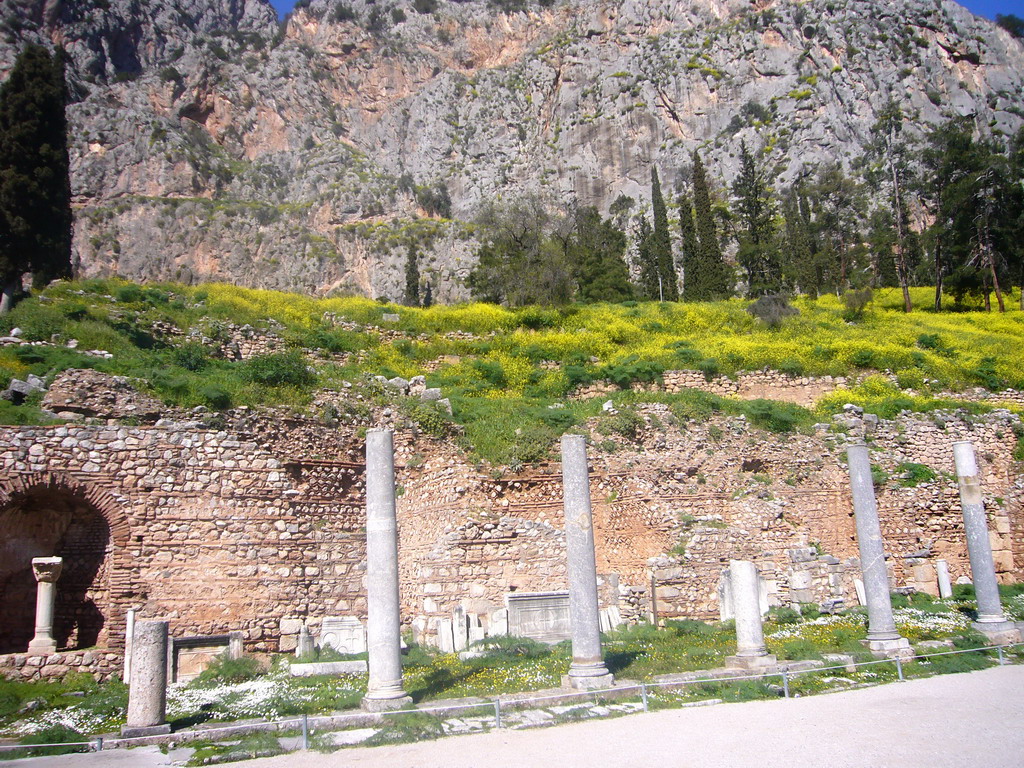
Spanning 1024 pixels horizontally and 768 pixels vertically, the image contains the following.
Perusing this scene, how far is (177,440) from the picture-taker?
1564 cm

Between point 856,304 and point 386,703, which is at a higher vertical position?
point 856,304

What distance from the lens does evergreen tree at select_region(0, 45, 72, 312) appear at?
25219 millimetres

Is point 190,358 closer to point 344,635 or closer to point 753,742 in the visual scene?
point 344,635

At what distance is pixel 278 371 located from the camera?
64.4ft

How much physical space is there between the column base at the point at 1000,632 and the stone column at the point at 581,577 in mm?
8454

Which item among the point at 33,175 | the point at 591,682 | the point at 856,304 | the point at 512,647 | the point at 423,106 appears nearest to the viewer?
the point at 591,682

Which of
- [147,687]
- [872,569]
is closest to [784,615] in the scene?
[872,569]

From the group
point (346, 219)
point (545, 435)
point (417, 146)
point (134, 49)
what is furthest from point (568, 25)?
point (545, 435)

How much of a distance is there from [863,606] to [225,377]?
A: 684 inches

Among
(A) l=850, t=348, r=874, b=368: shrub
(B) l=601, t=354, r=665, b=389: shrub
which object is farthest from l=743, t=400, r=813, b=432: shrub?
(A) l=850, t=348, r=874, b=368: shrub

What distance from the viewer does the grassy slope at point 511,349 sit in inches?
757

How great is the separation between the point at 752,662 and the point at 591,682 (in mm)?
3088

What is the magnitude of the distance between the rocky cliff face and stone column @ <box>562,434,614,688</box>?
5424 centimetres

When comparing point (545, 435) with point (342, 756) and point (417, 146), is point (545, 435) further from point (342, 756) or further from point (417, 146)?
point (417, 146)
